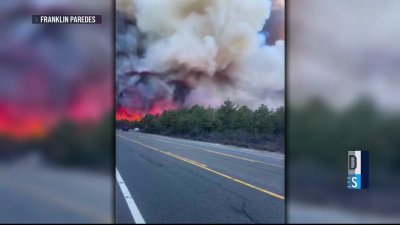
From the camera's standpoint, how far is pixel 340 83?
13.6 ft

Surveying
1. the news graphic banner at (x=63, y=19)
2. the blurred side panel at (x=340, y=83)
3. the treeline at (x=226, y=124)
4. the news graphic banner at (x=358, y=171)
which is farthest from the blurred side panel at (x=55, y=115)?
the news graphic banner at (x=358, y=171)

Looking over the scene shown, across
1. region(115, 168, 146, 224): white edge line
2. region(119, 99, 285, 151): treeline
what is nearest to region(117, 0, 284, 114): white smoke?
region(119, 99, 285, 151): treeline

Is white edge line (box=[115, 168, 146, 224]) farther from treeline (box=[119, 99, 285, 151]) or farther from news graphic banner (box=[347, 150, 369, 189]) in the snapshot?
news graphic banner (box=[347, 150, 369, 189])

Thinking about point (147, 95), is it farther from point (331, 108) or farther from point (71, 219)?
point (331, 108)

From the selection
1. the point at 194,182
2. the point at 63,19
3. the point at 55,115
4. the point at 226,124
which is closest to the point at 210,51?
the point at 226,124

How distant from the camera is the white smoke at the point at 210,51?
13.5ft

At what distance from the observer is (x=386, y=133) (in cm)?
417

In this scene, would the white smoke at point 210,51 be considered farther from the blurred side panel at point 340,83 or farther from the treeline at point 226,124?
the blurred side panel at point 340,83

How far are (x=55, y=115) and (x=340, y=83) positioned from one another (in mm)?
2546

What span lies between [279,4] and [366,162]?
163 centimetres

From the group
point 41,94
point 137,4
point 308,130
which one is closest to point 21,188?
point 41,94

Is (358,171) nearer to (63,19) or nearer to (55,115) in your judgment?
(55,115)

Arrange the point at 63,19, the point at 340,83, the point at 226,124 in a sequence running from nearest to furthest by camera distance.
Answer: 1. the point at 63,19
2. the point at 340,83
3. the point at 226,124

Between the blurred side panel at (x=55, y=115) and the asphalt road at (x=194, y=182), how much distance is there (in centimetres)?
19
